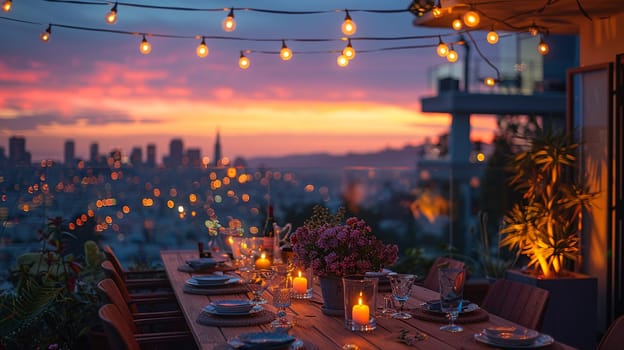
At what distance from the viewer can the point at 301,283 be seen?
3.92m

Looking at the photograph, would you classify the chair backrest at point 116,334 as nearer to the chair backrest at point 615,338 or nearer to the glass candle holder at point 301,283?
the glass candle holder at point 301,283

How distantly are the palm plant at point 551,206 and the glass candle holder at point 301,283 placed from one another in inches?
112

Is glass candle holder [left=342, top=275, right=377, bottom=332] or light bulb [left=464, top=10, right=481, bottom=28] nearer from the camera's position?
glass candle holder [left=342, top=275, right=377, bottom=332]

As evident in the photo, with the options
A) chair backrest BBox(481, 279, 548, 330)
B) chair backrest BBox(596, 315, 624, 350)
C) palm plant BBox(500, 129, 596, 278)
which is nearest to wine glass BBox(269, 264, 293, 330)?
chair backrest BBox(481, 279, 548, 330)

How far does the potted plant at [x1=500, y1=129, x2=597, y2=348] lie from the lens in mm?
5934

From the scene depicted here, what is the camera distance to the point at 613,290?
6.06 metres

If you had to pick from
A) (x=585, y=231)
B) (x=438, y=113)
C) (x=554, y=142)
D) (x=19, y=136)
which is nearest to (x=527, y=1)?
(x=554, y=142)

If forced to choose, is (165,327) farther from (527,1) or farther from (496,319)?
(527,1)

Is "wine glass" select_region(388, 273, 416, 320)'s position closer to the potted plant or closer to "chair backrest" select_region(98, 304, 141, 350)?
"chair backrest" select_region(98, 304, 141, 350)

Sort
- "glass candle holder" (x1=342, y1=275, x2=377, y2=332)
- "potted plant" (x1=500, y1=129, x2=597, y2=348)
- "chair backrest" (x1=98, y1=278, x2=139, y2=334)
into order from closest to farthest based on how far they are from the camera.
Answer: "glass candle holder" (x1=342, y1=275, x2=377, y2=332) → "chair backrest" (x1=98, y1=278, x2=139, y2=334) → "potted plant" (x1=500, y1=129, x2=597, y2=348)

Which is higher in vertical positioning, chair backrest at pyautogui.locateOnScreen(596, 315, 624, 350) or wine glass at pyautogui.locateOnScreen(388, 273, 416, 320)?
wine glass at pyautogui.locateOnScreen(388, 273, 416, 320)

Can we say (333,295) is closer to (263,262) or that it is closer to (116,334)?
(116,334)

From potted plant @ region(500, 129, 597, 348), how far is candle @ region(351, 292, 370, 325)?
3.17 metres

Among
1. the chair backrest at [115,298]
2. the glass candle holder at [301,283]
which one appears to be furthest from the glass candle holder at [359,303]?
the chair backrest at [115,298]
